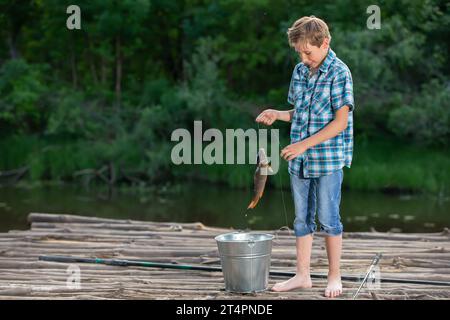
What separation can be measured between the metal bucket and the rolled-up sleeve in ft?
2.98

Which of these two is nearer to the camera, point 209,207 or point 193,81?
point 209,207

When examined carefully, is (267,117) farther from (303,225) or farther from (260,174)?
(303,225)

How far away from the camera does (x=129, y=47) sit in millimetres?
23625

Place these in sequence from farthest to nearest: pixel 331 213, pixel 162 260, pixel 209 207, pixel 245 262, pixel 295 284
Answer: pixel 209 207
pixel 162 260
pixel 295 284
pixel 245 262
pixel 331 213

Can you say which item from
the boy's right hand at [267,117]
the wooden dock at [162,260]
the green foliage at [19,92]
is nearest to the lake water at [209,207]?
the green foliage at [19,92]

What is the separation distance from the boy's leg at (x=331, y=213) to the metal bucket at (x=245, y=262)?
38 centimetres

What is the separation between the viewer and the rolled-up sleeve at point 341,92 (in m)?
4.52

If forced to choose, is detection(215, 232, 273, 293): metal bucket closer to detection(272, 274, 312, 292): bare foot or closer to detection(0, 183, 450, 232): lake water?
detection(272, 274, 312, 292): bare foot

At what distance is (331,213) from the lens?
4613 mm

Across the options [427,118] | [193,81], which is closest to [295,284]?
[427,118]

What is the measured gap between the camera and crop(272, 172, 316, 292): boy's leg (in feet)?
15.5

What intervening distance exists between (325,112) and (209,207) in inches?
432

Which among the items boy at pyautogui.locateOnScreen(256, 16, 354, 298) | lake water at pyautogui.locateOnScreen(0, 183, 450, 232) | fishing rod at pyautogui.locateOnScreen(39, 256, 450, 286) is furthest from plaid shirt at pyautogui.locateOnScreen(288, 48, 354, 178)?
lake water at pyautogui.locateOnScreen(0, 183, 450, 232)

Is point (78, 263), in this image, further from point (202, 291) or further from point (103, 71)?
point (103, 71)
